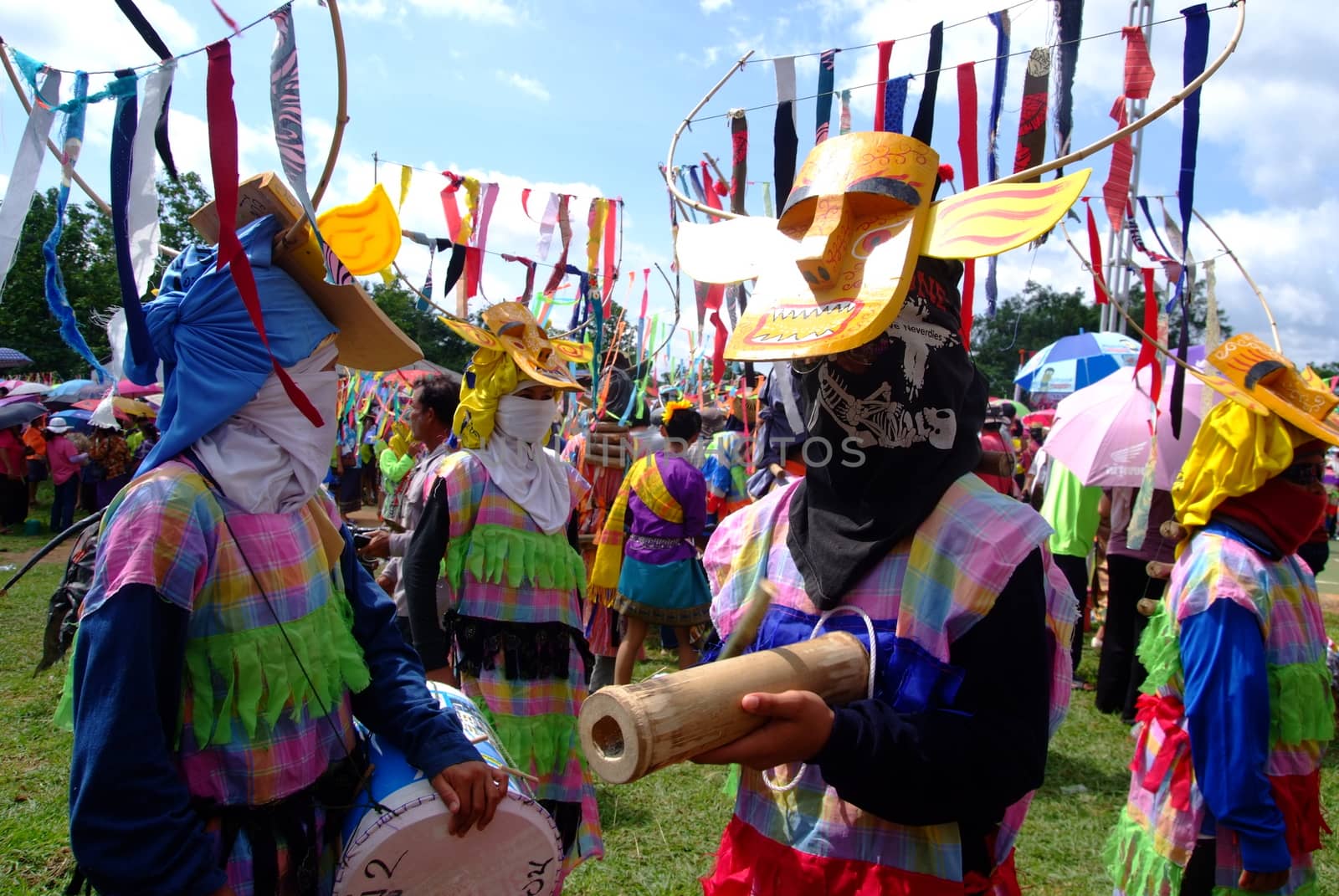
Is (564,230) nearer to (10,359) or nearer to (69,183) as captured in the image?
(69,183)

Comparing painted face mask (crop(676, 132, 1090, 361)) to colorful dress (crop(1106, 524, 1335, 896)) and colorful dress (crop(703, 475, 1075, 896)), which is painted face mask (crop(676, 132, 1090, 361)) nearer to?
colorful dress (crop(703, 475, 1075, 896))

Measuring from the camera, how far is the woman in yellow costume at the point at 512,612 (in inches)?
124

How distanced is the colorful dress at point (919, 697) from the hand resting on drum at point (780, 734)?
0.16 feet

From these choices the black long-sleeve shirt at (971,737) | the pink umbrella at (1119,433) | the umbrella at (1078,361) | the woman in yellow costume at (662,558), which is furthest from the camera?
the umbrella at (1078,361)

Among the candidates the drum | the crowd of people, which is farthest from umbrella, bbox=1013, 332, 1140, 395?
the drum

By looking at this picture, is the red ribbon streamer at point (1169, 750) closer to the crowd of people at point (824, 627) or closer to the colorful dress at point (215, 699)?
the crowd of people at point (824, 627)

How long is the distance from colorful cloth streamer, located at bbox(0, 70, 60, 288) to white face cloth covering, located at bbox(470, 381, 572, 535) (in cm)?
196

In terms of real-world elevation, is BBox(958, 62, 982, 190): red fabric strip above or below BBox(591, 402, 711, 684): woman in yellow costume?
above

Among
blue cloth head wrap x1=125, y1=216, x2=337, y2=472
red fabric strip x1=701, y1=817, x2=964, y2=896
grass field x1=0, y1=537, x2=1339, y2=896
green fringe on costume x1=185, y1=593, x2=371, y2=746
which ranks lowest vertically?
grass field x1=0, y1=537, x2=1339, y2=896

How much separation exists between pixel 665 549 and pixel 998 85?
151 inches

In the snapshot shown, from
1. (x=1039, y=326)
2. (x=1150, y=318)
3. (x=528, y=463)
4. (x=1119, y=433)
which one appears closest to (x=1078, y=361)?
(x=1119, y=433)

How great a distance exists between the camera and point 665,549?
5832 millimetres

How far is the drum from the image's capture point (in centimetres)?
167

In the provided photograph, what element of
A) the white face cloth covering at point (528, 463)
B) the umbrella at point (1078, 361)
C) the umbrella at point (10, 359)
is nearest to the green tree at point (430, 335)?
the umbrella at point (10, 359)
